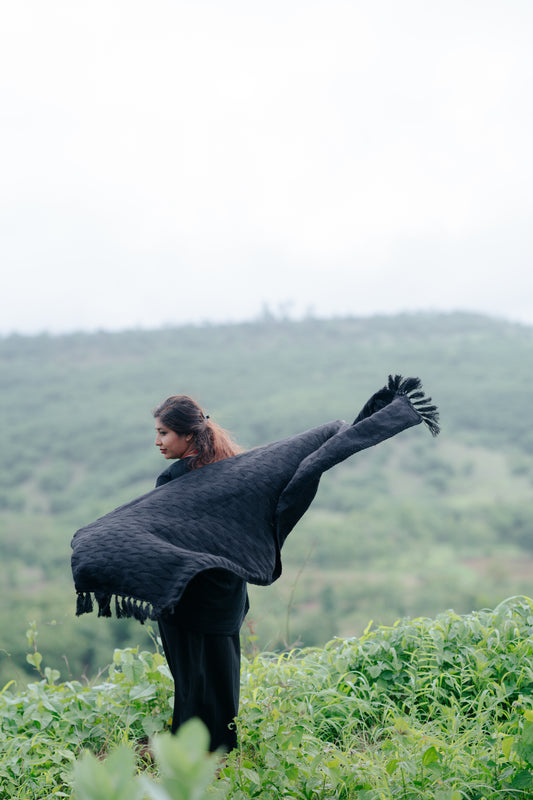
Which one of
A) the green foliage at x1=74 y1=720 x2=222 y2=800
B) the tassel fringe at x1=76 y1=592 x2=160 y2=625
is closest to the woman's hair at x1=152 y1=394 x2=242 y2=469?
the tassel fringe at x1=76 y1=592 x2=160 y2=625

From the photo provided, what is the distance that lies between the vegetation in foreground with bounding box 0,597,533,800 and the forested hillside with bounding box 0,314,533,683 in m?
17.0

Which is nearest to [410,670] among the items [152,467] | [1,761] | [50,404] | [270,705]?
[270,705]

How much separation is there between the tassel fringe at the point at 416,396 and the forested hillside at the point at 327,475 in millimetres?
17802

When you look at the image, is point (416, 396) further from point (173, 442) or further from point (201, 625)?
point (201, 625)

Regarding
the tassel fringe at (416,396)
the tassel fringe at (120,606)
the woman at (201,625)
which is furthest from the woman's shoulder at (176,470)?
the tassel fringe at (416,396)

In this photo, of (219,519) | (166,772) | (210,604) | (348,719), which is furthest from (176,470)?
(166,772)

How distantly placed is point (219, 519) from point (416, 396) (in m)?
0.95

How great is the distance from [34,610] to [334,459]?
94.8 ft

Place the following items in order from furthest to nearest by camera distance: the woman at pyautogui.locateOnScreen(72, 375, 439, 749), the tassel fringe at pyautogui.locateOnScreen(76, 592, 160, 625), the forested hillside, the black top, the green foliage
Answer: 1. the forested hillside
2. the black top
3. the woman at pyautogui.locateOnScreen(72, 375, 439, 749)
4. the tassel fringe at pyautogui.locateOnScreen(76, 592, 160, 625)
5. the green foliage

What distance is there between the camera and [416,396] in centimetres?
270

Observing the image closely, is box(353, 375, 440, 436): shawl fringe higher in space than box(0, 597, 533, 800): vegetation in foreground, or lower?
higher

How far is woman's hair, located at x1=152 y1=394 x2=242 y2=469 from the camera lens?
103 inches

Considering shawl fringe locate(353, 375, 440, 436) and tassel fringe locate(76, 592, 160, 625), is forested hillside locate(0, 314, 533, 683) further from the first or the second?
tassel fringe locate(76, 592, 160, 625)

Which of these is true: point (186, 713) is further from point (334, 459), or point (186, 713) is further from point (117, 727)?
point (334, 459)
